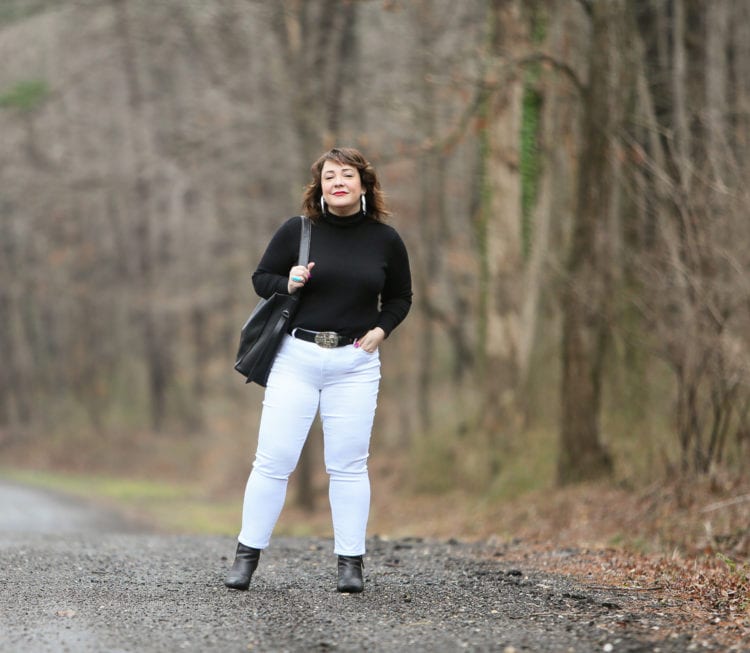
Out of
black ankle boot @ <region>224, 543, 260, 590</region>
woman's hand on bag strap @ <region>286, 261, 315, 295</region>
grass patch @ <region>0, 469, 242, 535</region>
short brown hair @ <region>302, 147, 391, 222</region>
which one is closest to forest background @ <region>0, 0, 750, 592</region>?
grass patch @ <region>0, 469, 242, 535</region>

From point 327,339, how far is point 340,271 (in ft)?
1.22

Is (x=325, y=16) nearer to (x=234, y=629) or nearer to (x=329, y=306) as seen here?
(x=329, y=306)

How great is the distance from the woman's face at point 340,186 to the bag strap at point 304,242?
6.1 inches

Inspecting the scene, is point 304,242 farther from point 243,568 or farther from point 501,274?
point 501,274

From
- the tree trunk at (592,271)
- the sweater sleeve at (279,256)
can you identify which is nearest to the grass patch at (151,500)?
the tree trunk at (592,271)

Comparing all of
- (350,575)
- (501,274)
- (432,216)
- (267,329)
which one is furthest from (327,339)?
(432,216)

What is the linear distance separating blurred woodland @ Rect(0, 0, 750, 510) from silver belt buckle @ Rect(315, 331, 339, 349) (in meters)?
4.73

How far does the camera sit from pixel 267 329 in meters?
6.63

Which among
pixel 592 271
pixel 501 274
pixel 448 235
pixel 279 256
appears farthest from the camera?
pixel 448 235

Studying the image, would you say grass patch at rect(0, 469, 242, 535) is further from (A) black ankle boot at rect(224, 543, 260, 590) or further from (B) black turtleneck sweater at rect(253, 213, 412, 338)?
(B) black turtleneck sweater at rect(253, 213, 412, 338)

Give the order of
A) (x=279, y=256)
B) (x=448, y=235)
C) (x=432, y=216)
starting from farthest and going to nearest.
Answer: (x=448, y=235) → (x=432, y=216) → (x=279, y=256)

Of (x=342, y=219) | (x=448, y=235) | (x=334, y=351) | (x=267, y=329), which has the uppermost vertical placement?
(x=342, y=219)

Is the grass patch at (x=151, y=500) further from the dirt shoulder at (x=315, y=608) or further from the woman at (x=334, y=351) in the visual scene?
the woman at (x=334, y=351)

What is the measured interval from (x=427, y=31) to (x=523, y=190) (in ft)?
12.5
